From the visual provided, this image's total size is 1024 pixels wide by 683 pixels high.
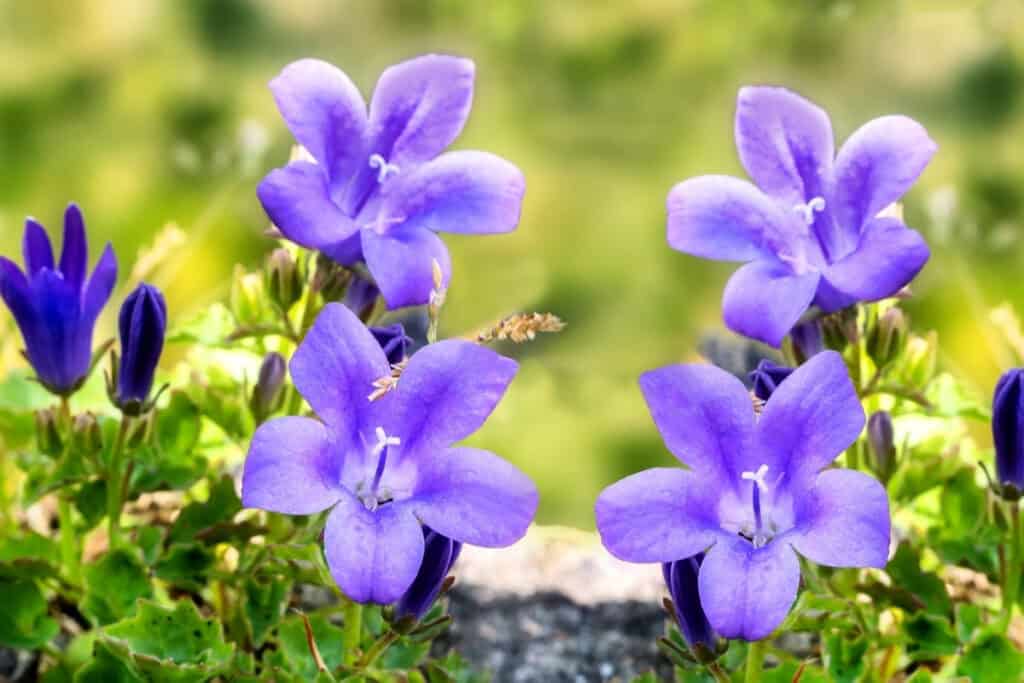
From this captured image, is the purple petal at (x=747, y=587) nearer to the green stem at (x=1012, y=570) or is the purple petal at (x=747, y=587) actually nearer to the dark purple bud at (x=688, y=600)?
the dark purple bud at (x=688, y=600)

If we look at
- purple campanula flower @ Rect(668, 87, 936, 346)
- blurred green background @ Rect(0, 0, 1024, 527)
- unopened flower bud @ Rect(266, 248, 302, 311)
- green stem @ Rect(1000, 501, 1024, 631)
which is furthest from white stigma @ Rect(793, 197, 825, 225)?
blurred green background @ Rect(0, 0, 1024, 527)

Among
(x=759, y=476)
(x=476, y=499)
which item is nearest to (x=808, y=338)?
(x=759, y=476)

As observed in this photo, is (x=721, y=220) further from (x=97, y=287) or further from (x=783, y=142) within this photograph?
(x=97, y=287)

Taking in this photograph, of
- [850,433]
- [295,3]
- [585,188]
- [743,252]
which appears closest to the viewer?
[850,433]

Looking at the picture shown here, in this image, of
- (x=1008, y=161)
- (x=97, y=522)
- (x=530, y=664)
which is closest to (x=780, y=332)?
(x=530, y=664)

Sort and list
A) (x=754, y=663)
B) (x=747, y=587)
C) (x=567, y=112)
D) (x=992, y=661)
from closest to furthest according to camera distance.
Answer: (x=747, y=587) → (x=754, y=663) → (x=992, y=661) → (x=567, y=112)

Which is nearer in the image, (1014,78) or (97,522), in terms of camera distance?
(97,522)

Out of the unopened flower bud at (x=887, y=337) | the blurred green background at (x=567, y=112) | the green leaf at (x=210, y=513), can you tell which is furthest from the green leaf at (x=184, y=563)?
the blurred green background at (x=567, y=112)

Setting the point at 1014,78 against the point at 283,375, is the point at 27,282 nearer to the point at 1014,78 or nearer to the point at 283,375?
the point at 283,375
